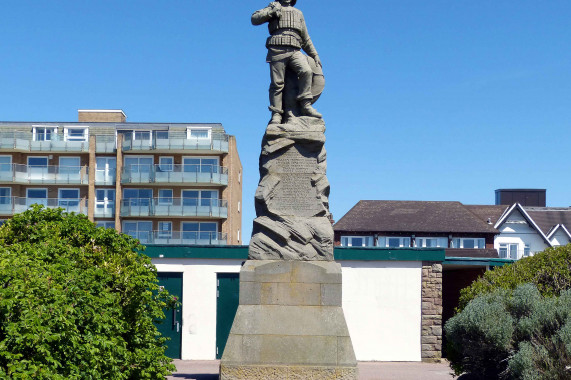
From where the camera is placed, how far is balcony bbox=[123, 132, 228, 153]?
187ft

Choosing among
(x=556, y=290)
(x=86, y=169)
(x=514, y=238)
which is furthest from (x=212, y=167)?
(x=556, y=290)

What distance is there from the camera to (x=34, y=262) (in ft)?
38.0

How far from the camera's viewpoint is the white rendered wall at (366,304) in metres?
25.7

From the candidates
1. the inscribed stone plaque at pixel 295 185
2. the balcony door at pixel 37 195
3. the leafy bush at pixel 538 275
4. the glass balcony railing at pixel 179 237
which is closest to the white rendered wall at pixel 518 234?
the glass balcony railing at pixel 179 237

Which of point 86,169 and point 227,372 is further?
point 86,169

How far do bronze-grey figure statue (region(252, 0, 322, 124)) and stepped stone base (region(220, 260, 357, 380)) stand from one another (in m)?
2.83

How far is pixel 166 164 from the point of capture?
57219 mm

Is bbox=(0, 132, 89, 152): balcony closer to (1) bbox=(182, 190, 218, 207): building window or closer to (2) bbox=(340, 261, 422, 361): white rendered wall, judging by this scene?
(1) bbox=(182, 190, 218, 207): building window

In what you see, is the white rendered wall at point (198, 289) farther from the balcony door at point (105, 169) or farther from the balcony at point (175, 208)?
the balcony door at point (105, 169)

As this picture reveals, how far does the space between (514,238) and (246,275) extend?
55.7m

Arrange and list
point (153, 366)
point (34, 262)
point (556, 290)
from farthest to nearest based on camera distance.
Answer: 1. point (556, 290)
2. point (153, 366)
3. point (34, 262)

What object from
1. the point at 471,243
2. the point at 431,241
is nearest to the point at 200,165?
the point at 431,241

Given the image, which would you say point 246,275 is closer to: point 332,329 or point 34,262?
point 332,329

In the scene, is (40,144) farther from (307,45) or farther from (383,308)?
(307,45)
